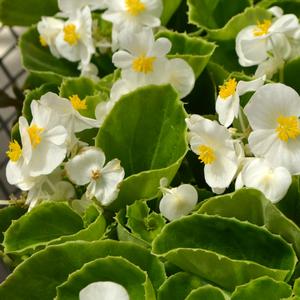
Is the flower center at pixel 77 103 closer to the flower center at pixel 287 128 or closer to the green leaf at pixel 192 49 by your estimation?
the green leaf at pixel 192 49

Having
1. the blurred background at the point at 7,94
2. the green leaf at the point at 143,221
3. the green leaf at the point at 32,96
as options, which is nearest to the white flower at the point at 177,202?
the green leaf at the point at 143,221

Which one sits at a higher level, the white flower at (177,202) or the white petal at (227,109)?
the white petal at (227,109)

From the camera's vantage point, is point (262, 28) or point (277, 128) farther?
point (262, 28)

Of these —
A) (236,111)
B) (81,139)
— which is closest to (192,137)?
(236,111)

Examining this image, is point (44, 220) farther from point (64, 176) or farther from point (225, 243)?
point (225, 243)

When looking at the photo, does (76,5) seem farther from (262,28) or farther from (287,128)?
(287,128)

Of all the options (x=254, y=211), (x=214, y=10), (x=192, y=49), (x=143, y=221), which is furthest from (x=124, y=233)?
(x=214, y=10)
